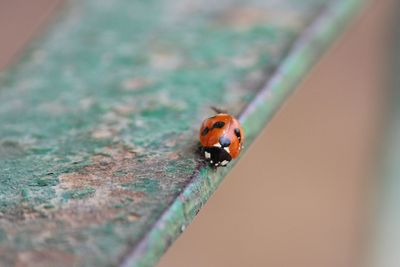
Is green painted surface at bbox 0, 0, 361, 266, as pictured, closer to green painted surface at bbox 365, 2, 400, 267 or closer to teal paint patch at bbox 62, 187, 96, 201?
teal paint patch at bbox 62, 187, 96, 201

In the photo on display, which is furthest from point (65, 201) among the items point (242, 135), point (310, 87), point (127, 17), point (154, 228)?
point (310, 87)

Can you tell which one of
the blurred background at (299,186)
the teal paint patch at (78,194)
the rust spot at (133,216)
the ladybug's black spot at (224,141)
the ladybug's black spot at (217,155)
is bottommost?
the rust spot at (133,216)

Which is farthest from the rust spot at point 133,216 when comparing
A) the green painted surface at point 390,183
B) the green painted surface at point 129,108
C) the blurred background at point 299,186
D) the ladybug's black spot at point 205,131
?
the blurred background at point 299,186

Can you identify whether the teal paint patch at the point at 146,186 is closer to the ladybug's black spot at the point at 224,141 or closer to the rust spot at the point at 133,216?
the rust spot at the point at 133,216

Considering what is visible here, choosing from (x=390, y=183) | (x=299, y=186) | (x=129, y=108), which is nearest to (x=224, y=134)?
(x=129, y=108)

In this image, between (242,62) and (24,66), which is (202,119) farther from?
(24,66)

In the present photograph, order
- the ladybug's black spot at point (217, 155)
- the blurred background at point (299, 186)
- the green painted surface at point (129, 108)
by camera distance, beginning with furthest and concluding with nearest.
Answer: the blurred background at point (299, 186) < the ladybug's black spot at point (217, 155) < the green painted surface at point (129, 108)

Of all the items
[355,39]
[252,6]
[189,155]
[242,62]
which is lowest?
[189,155]
